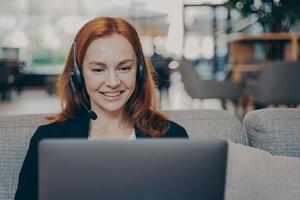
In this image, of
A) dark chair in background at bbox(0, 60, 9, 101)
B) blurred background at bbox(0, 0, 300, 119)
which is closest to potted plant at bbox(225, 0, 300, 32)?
blurred background at bbox(0, 0, 300, 119)

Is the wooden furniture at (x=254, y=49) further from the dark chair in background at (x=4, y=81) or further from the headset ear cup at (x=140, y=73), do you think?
the dark chair in background at (x=4, y=81)

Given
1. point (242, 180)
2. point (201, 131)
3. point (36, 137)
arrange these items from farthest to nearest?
1. point (201, 131)
2. point (36, 137)
3. point (242, 180)

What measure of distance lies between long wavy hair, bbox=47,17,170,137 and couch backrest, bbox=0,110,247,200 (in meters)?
0.07

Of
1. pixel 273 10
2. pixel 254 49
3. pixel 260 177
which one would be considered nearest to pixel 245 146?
pixel 260 177

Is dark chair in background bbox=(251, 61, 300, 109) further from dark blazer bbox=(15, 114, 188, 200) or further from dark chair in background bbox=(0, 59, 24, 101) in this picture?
dark chair in background bbox=(0, 59, 24, 101)

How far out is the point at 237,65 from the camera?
5.69 meters

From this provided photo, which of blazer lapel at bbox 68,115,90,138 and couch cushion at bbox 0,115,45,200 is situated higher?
blazer lapel at bbox 68,115,90,138

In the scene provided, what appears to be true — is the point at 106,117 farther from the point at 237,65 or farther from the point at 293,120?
the point at 237,65

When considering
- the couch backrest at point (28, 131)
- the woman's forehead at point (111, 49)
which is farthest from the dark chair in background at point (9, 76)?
the woman's forehead at point (111, 49)

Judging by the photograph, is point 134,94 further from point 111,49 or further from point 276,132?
point 276,132

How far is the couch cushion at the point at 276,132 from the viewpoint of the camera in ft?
4.69

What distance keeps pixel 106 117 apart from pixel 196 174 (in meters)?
0.65

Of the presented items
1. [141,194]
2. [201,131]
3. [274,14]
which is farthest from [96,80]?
[274,14]

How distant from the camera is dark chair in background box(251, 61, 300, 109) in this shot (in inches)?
158
